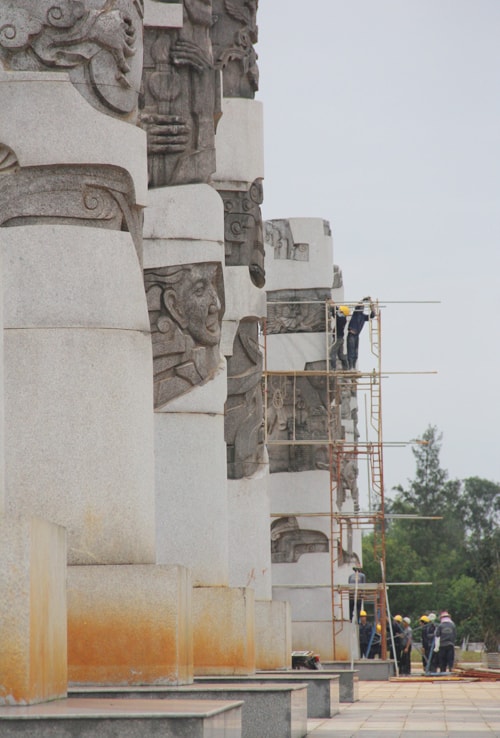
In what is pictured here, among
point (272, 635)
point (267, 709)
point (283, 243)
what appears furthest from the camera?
point (283, 243)

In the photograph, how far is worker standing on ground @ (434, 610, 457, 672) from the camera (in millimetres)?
26500

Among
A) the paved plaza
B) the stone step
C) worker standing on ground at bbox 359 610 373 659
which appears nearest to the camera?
the paved plaza

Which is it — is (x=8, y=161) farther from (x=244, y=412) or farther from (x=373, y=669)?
(x=373, y=669)

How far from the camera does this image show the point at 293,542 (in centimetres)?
2564

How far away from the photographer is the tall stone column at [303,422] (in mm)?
25422

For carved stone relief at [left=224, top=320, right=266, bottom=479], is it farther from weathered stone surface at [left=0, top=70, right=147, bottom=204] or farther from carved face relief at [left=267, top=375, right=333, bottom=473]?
carved face relief at [left=267, top=375, right=333, bottom=473]

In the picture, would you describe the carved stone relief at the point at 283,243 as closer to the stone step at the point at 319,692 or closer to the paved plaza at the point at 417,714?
the paved plaza at the point at 417,714

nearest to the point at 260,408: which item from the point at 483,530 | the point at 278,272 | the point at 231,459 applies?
the point at 231,459

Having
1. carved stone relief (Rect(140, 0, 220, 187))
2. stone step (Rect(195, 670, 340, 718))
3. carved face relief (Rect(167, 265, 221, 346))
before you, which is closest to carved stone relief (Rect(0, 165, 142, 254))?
carved face relief (Rect(167, 265, 221, 346))

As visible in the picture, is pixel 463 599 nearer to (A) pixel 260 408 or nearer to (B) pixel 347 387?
(B) pixel 347 387

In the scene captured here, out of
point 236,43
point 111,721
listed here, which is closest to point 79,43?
point 111,721

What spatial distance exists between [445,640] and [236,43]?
12.9 metres

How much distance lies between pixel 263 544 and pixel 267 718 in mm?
7373

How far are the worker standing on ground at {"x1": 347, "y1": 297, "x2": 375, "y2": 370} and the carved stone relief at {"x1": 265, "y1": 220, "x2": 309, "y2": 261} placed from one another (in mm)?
1340
